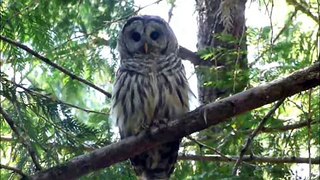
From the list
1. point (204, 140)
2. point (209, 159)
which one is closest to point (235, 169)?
point (209, 159)

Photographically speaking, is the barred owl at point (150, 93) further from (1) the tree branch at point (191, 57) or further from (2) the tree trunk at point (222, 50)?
(1) the tree branch at point (191, 57)

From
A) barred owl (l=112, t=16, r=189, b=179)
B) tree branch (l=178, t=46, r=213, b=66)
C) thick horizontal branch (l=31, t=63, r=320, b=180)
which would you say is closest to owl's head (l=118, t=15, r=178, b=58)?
barred owl (l=112, t=16, r=189, b=179)

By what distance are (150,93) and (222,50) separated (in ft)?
1.75

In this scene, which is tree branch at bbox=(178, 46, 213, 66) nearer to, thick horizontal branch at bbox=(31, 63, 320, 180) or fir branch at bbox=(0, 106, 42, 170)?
thick horizontal branch at bbox=(31, 63, 320, 180)

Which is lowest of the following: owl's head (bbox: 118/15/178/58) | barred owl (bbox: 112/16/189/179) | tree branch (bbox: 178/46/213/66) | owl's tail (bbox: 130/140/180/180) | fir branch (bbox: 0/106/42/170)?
fir branch (bbox: 0/106/42/170)

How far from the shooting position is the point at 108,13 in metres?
4.48

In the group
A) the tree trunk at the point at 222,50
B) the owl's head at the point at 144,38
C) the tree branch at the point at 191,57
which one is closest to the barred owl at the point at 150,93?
the owl's head at the point at 144,38

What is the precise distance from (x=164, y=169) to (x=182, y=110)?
404 millimetres

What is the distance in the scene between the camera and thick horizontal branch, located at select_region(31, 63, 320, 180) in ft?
9.18

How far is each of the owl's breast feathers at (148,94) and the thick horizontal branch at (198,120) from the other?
0.71 metres

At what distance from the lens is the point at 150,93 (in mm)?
3932

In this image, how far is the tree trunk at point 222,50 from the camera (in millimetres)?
3449

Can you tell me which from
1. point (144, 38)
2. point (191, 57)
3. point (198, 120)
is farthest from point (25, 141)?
point (191, 57)

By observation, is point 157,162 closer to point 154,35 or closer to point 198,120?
point 154,35
